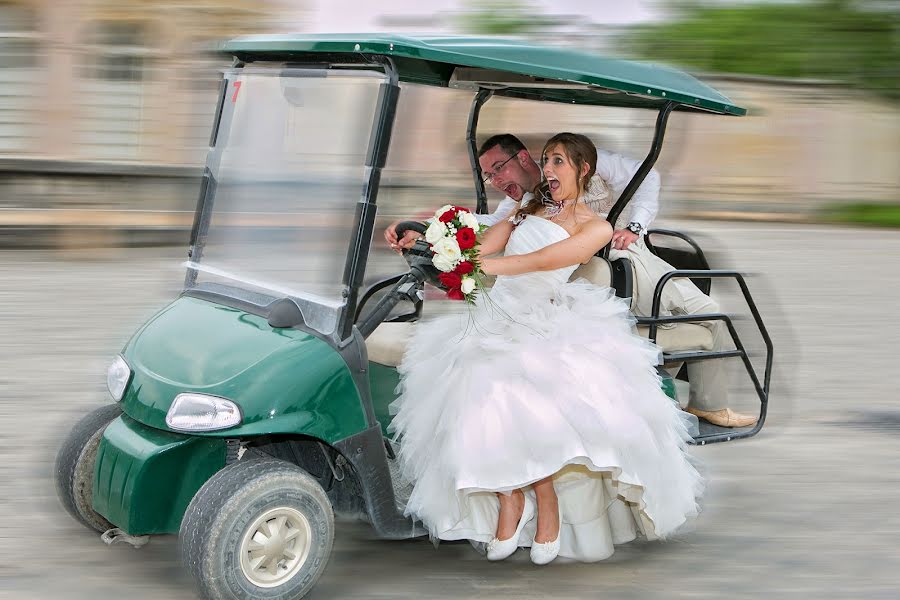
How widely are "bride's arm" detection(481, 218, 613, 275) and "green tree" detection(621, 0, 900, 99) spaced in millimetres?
17485

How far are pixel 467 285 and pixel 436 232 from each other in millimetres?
A: 189

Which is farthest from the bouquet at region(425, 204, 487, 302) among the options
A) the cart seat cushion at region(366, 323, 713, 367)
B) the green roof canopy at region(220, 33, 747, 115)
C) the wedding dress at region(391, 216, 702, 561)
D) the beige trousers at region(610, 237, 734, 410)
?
the beige trousers at region(610, 237, 734, 410)

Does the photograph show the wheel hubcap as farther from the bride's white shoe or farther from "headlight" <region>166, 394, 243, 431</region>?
the bride's white shoe

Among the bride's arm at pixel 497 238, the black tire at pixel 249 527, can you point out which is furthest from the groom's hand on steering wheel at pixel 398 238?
the black tire at pixel 249 527

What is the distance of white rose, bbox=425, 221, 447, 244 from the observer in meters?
3.57

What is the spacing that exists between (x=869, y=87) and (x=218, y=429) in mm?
18863

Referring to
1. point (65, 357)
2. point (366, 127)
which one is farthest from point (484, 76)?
point (65, 357)

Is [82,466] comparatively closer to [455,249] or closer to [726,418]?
[455,249]

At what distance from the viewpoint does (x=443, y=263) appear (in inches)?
140

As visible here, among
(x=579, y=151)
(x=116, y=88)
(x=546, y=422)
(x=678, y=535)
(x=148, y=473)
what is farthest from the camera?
(x=116, y=88)

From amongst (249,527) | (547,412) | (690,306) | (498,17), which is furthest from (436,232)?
(498,17)

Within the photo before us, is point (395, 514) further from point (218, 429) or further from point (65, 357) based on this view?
Answer: point (65, 357)

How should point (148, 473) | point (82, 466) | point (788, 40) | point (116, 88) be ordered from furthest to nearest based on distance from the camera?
point (788, 40), point (116, 88), point (82, 466), point (148, 473)

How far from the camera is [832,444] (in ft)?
18.8
